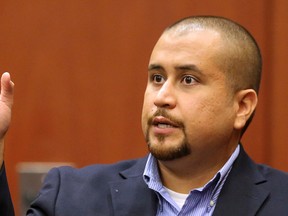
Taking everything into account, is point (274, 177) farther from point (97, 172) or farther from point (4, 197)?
point (4, 197)

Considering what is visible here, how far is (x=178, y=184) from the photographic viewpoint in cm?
251

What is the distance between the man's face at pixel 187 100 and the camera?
242 centimetres

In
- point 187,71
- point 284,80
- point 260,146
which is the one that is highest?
point 187,71

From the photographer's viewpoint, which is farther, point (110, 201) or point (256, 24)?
point (256, 24)

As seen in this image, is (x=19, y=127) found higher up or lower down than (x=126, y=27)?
lower down

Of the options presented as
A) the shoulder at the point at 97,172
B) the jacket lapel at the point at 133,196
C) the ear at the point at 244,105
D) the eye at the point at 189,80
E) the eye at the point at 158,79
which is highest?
the eye at the point at 189,80

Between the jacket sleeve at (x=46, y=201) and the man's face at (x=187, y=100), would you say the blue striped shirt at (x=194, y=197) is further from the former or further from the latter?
Result: the jacket sleeve at (x=46, y=201)

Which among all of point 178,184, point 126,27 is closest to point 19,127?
point 126,27

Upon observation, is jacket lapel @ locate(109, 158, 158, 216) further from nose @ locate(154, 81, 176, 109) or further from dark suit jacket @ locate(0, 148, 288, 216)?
nose @ locate(154, 81, 176, 109)

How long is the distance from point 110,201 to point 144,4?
718 millimetres

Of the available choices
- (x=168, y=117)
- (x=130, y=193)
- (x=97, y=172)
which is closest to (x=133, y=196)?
(x=130, y=193)

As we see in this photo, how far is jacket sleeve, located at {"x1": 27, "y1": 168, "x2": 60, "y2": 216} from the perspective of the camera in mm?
2465

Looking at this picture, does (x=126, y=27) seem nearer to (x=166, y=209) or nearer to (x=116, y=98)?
(x=116, y=98)

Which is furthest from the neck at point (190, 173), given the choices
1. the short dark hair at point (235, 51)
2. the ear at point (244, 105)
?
the short dark hair at point (235, 51)
